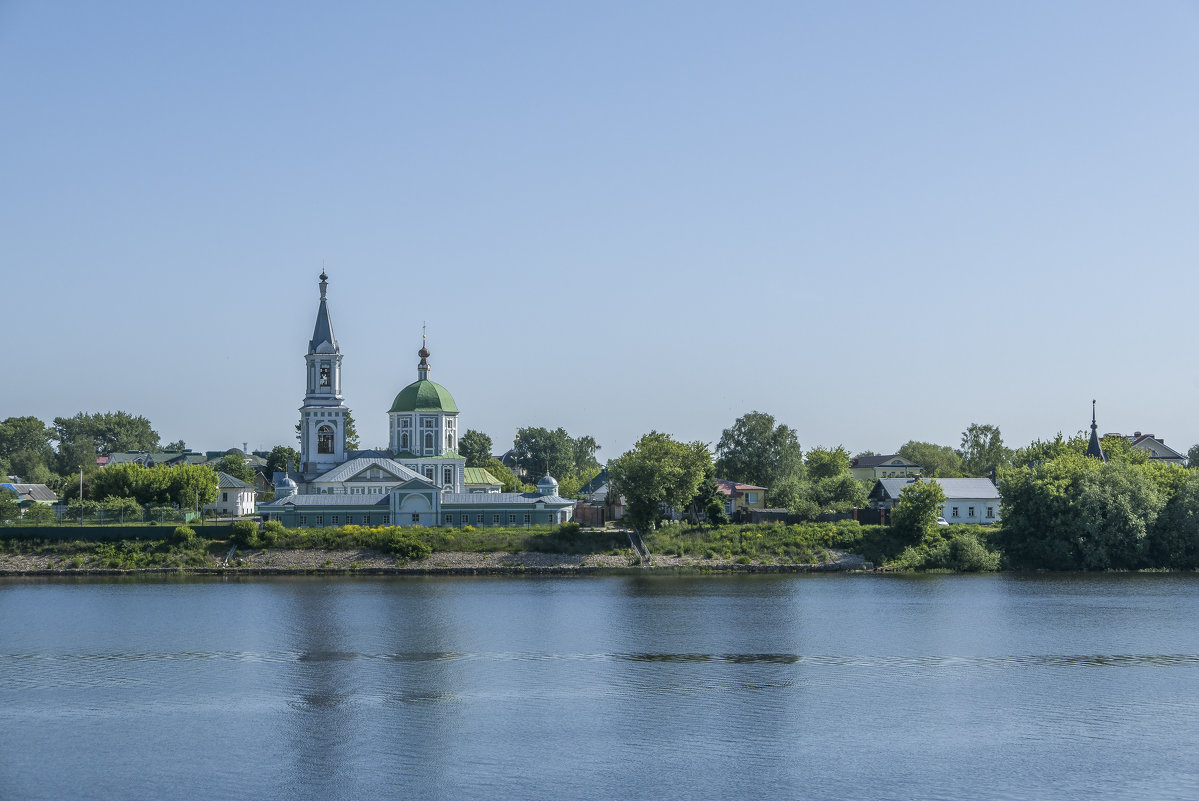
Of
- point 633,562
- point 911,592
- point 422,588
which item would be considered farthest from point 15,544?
point 911,592

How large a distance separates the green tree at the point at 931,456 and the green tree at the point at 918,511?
61559 mm

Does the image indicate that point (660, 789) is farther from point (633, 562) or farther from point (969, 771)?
point (633, 562)

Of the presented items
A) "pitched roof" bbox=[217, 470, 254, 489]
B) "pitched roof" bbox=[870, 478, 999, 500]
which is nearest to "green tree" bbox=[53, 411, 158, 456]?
"pitched roof" bbox=[217, 470, 254, 489]

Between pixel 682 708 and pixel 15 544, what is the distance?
53774 mm

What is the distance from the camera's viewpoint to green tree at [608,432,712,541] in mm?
77113

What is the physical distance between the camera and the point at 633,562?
73.9m

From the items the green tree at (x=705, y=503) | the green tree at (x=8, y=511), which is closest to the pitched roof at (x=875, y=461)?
the green tree at (x=705, y=503)

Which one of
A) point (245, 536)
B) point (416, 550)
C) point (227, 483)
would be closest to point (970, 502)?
point (416, 550)

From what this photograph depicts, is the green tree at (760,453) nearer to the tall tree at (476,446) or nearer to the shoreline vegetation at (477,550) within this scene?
the shoreline vegetation at (477,550)

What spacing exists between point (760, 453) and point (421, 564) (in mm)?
38010

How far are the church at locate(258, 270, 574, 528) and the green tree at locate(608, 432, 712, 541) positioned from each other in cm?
728

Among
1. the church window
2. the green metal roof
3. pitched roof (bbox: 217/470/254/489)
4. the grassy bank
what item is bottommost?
the grassy bank

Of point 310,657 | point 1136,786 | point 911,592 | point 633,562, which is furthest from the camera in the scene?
point 633,562

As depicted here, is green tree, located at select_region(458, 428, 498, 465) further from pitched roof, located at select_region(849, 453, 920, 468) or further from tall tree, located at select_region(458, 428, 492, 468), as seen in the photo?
pitched roof, located at select_region(849, 453, 920, 468)
